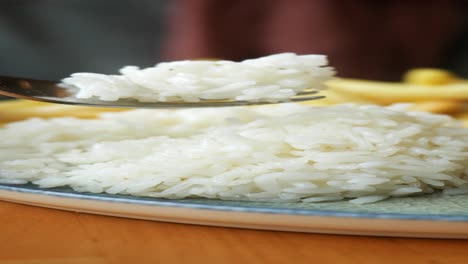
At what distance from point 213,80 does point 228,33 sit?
109cm

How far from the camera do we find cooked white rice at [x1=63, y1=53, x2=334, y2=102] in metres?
0.53

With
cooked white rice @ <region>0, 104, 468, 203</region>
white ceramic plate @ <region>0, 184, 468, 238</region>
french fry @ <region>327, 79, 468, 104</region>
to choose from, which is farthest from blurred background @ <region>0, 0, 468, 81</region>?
white ceramic plate @ <region>0, 184, 468, 238</region>

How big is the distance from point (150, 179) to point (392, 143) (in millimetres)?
179

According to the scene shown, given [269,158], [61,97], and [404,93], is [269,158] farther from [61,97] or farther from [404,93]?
[404,93]

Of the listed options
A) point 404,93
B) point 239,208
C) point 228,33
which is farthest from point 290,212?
point 228,33

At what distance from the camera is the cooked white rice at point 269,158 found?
48cm

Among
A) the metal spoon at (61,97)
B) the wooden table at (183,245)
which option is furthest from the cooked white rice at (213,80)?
the wooden table at (183,245)

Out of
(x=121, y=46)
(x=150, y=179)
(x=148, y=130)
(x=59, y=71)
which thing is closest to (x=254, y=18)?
(x=121, y=46)

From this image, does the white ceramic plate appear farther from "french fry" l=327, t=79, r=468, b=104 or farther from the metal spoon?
"french fry" l=327, t=79, r=468, b=104

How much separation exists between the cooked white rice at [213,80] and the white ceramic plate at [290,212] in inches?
3.7

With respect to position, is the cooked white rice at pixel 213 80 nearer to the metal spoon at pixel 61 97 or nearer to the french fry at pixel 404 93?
the metal spoon at pixel 61 97

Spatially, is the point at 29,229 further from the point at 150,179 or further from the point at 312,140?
the point at 312,140

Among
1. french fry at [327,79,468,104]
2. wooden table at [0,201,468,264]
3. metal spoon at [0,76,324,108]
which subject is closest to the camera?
wooden table at [0,201,468,264]

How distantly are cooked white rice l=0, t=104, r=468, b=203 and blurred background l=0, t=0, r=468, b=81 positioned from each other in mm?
878
